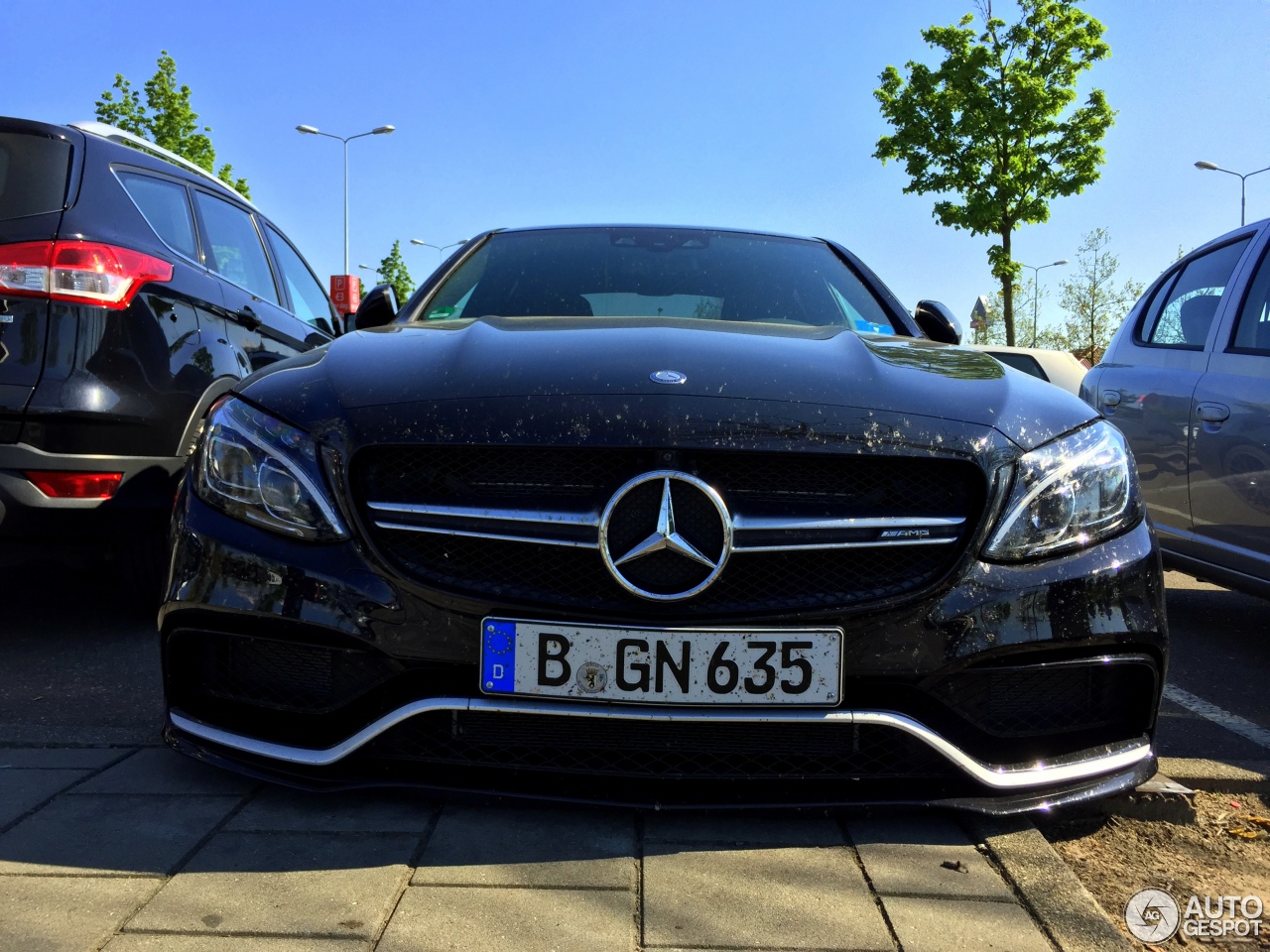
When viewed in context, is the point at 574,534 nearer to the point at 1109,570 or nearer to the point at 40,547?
the point at 1109,570

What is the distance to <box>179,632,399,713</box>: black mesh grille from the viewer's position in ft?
7.33

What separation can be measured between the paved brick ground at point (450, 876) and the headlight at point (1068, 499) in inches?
24.5

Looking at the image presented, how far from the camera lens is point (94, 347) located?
12.4ft

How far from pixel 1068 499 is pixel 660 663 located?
2.94ft

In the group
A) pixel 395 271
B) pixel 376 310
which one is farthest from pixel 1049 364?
pixel 395 271

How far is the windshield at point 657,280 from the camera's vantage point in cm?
350

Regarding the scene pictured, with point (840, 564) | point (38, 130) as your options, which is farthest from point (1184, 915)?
point (38, 130)

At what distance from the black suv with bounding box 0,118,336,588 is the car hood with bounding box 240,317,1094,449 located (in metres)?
1.37

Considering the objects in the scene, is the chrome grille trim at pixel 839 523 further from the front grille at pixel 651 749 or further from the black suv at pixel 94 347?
the black suv at pixel 94 347

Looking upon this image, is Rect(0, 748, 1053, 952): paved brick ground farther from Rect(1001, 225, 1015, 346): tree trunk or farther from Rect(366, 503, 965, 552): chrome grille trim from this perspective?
Rect(1001, 225, 1015, 346): tree trunk

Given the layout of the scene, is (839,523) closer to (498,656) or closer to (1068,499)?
(1068,499)

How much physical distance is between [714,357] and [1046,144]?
2777 cm

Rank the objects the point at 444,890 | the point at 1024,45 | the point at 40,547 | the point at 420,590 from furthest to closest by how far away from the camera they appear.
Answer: the point at 1024,45 < the point at 40,547 < the point at 420,590 < the point at 444,890

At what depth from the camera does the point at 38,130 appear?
396cm
